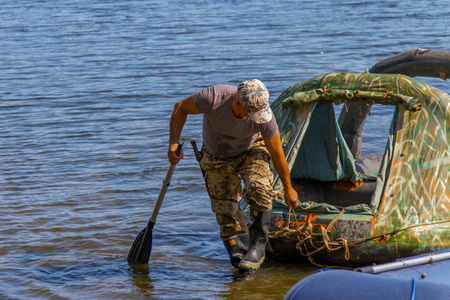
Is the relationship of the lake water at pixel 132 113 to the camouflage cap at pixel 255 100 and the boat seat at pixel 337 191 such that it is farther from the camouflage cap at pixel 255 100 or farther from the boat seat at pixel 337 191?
the camouflage cap at pixel 255 100

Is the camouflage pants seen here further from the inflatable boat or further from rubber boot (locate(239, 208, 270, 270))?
the inflatable boat

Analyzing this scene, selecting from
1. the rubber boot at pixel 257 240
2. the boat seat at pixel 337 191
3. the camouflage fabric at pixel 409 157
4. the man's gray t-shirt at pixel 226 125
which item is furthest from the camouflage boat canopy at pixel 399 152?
the man's gray t-shirt at pixel 226 125

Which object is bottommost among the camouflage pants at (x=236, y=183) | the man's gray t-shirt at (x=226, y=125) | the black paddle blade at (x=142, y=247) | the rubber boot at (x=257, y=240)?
the black paddle blade at (x=142, y=247)

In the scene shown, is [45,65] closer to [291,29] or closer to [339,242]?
[291,29]

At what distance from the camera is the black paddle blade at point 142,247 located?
6.66 metres

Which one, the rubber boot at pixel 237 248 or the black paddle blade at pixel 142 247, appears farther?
the black paddle blade at pixel 142 247

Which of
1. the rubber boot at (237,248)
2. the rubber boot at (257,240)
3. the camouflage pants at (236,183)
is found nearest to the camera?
the camouflage pants at (236,183)

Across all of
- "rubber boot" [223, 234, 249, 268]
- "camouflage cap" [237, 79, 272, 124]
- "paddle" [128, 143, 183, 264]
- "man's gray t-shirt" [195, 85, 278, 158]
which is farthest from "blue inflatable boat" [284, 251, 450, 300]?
"paddle" [128, 143, 183, 264]

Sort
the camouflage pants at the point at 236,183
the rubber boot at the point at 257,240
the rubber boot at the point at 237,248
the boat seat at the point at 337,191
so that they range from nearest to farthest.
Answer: the camouflage pants at the point at 236,183, the rubber boot at the point at 257,240, the rubber boot at the point at 237,248, the boat seat at the point at 337,191

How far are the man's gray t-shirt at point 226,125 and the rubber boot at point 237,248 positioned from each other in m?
0.81

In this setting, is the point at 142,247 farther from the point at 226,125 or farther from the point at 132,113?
the point at 132,113

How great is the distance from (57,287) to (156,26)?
54.8 ft

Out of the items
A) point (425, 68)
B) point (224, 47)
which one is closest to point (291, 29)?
point (224, 47)

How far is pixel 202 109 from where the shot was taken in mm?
5773
